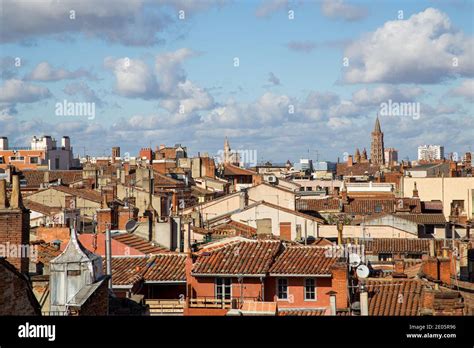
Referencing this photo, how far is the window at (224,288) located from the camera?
24.4 m

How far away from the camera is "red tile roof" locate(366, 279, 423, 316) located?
20.3 meters

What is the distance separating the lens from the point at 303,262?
24.9 m

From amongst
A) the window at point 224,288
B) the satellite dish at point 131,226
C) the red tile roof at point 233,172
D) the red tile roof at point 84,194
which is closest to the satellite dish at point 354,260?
the window at point 224,288

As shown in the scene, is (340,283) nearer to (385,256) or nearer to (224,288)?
(224,288)

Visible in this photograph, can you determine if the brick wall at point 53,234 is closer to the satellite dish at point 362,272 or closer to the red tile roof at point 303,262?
the red tile roof at point 303,262

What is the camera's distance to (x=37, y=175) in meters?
69.9

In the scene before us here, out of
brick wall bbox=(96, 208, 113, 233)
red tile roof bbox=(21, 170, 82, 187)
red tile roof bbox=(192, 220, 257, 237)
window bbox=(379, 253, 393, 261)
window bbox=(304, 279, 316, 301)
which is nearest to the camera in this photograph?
window bbox=(304, 279, 316, 301)

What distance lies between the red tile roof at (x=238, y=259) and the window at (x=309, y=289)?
120 cm

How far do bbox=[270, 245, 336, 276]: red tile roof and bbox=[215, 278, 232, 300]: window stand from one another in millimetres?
1280

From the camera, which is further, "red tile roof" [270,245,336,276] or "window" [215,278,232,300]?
"window" [215,278,232,300]

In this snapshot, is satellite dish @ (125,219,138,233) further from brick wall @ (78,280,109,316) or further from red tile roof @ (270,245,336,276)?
brick wall @ (78,280,109,316)

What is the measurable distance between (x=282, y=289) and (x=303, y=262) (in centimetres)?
99

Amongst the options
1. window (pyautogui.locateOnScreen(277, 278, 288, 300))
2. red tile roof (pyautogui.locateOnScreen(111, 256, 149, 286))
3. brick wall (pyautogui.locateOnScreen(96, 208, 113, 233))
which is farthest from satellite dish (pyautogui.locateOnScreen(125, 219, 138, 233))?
window (pyautogui.locateOnScreen(277, 278, 288, 300))
